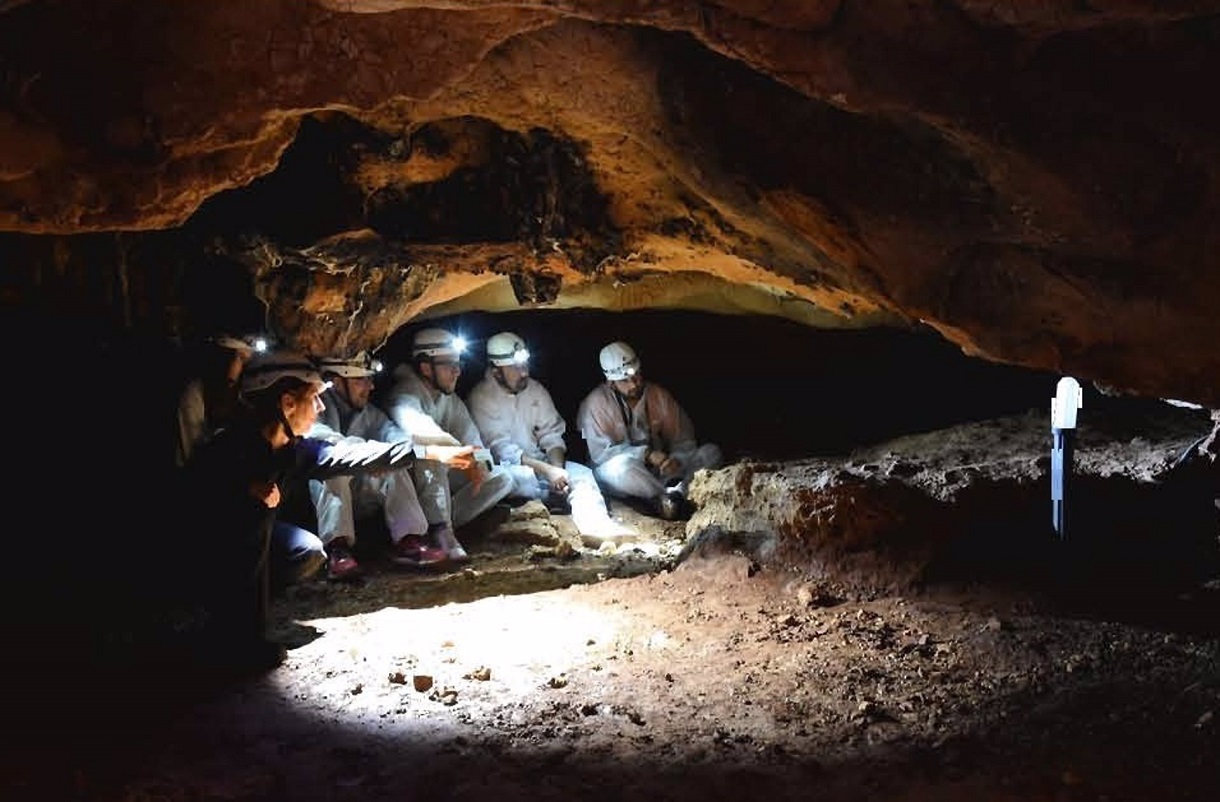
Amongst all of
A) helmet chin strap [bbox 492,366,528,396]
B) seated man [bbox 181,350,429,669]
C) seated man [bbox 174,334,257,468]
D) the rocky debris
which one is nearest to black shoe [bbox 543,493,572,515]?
helmet chin strap [bbox 492,366,528,396]

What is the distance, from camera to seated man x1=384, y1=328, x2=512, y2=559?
26.5ft

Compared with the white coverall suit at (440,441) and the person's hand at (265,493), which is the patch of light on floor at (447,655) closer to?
the person's hand at (265,493)

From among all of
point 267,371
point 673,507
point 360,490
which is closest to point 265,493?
point 267,371

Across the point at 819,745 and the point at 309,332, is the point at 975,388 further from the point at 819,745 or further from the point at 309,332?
the point at 819,745

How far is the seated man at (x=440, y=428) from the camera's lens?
8.06 meters

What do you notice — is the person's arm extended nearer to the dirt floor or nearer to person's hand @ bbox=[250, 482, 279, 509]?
the dirt floor

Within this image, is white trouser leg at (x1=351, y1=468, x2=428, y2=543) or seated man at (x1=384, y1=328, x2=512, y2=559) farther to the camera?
seated man at (x1=384, y1=328, x2=512, y2=559)

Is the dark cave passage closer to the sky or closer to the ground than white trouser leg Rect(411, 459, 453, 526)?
closer to the sky

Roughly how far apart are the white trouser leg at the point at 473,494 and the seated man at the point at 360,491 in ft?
2.22

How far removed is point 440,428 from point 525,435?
4.63ft

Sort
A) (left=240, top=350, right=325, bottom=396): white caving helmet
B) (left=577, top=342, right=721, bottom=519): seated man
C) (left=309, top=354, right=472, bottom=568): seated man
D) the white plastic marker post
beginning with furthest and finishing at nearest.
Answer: (left=577, top=342, right=721, bottom=519): seated man → (left=309, top=354, right=472, bottom=568): seated man → (left=240, top=350, right=325, bottom=396): white caving helmet → the white plastic marker post

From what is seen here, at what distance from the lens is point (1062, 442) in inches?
196

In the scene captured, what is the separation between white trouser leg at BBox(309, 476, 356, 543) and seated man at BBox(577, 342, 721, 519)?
3218 mm

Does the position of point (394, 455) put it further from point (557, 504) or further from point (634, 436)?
point (634, 436)
